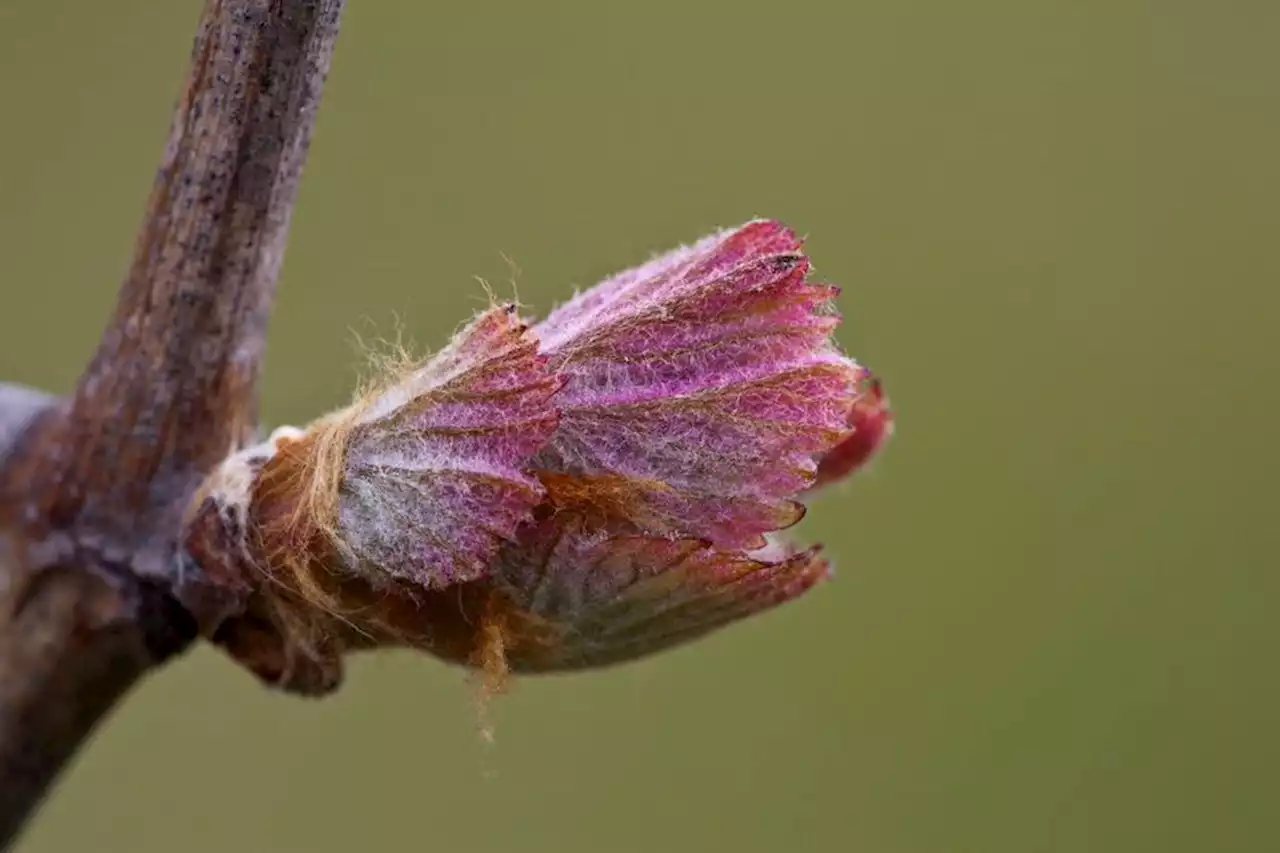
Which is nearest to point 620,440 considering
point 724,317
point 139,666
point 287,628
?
point 724,317

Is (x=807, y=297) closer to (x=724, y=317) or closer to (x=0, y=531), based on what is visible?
(x=724, y=317)

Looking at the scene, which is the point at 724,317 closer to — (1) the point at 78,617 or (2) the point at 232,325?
(2) the point at 232,325

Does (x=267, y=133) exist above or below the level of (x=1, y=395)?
above

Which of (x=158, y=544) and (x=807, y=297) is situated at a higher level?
(x=807, y=297)

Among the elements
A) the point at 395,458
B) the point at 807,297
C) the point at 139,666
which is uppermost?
the point at 807,297

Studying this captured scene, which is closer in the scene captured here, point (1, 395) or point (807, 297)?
point (807, 297)

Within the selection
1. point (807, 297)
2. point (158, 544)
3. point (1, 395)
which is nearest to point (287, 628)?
point (158, 544)

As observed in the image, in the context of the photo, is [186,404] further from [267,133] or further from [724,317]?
[724,317]

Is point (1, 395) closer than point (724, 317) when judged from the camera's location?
No
